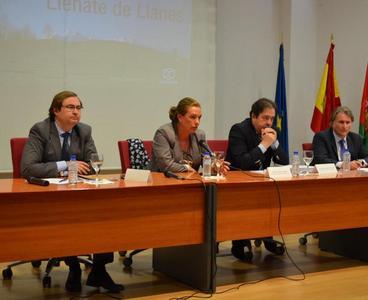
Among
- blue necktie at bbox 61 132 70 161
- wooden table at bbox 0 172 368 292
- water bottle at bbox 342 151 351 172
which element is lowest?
wooden table at bbox 0 172 368 292

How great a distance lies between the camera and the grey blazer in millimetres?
3701

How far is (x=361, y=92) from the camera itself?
Result: 6.25 m

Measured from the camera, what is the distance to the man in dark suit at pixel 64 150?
3.29 meters

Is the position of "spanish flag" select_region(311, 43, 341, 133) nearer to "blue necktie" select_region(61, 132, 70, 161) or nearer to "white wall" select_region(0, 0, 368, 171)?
"white wall" select_region(0, 0, 368, 171)

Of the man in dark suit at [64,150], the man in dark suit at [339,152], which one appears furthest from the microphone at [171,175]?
the man in dark suit at [339,152]

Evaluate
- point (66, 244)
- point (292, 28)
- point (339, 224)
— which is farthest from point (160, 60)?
point (66, 244)

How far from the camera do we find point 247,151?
4117mm

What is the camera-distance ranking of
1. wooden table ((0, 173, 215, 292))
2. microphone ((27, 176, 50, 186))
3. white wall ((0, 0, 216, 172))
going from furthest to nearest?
1. white wall ((0, 0, 216, 172))
2. microphone ((27, 176, 50, 186))
3. wooden table ((0, 173, 215, 292))

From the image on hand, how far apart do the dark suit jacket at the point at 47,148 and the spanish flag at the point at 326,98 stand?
3.33 meters

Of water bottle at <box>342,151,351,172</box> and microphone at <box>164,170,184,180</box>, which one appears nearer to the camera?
microphone at <box>164,170,184,180</box>

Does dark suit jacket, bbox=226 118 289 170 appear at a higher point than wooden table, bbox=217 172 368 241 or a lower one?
higher

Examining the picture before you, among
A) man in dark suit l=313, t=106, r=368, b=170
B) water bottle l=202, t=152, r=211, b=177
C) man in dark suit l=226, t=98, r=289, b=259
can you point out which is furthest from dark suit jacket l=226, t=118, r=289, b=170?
water bottle l=202, t=152, r=211, b=177

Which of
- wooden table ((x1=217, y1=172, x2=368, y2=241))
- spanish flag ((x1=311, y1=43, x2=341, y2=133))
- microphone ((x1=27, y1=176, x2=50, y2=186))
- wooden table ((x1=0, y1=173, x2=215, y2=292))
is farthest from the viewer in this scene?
spanish flag ((x1=311, y1=43, x2=341, y2=133))

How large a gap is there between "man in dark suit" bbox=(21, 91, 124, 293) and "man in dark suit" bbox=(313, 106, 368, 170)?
6.02 ft
